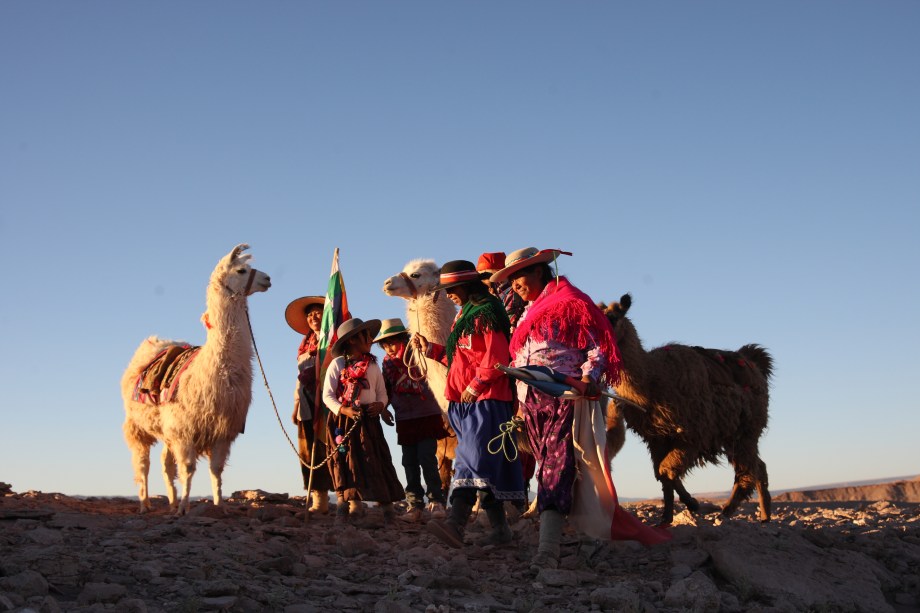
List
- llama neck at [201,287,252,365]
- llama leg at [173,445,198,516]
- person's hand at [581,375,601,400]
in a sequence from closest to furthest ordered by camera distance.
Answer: person's hand at [581,375,601,400] → llama leg at [173,445,198,516] → llama neck at [201,287,252,365]

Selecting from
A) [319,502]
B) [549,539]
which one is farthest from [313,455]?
[549,539]

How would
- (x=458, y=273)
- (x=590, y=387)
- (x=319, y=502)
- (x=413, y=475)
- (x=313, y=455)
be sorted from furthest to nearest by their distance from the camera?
(x=319, y=502)
(x=413, y=475)
(x=313, y=455)
(x=458, y=273)
(x=590, y=387)

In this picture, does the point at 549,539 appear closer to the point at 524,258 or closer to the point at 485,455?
the point at 485,455

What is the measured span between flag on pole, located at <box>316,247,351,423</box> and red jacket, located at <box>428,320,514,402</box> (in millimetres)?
1910

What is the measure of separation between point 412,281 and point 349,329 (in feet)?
5.05

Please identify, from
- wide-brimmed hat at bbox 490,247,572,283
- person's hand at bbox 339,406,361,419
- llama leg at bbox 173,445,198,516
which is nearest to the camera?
wide-brimmed hat at bbox 490,247,572,283

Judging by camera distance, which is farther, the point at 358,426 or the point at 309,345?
the point at 309,345

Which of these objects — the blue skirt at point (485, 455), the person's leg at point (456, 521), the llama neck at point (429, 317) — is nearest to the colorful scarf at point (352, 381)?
the llama neck at point (429, 317)

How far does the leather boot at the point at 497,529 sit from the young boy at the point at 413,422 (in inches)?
61.1

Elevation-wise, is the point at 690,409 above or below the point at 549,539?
above

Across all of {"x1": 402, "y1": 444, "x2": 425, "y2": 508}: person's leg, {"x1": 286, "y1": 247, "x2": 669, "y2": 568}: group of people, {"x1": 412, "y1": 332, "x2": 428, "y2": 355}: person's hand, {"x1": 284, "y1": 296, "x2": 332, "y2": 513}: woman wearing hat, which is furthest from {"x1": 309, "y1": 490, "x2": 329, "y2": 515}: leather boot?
{"x1": 412, "y1": 332, "x2": 428, "y2": 355}: person's hand

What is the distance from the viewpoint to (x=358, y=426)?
795 centimetres

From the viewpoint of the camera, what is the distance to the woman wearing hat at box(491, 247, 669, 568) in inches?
237

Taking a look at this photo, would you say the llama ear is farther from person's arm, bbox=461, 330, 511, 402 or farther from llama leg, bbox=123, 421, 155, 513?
person's arm, bbox=461, 330, 511, 402
